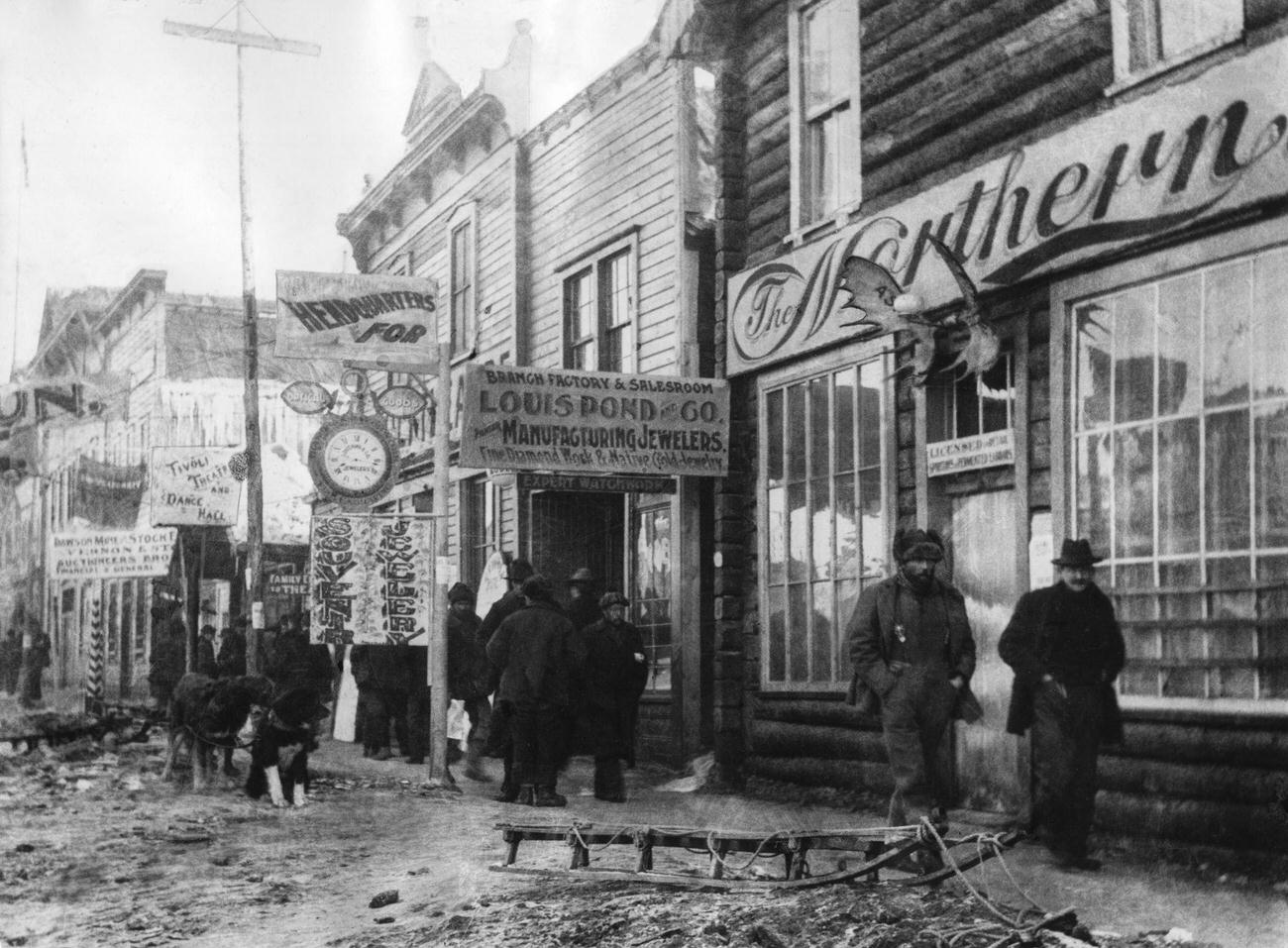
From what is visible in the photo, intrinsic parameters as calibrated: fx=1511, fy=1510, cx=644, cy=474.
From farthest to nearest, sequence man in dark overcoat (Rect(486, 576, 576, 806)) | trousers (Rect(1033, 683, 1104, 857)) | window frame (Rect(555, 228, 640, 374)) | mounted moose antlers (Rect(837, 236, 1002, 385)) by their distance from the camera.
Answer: window frame (Rect(555, 228, 640, 374)) → man in dark overcoat (Rect(486, 576, 576, 806)) → mounted moose antlers (Rect(837, 236, 1002, 385)) → trousers (Rect(1033, 683, 1104, 857))

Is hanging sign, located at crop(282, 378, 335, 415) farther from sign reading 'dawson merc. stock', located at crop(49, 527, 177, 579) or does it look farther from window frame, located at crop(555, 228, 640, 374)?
sign reading 'dawson merc. stock', located at crop(49, 527, 177, 579)

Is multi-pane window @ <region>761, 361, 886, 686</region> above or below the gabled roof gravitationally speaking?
below

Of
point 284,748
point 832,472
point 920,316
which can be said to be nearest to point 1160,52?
point 920,316

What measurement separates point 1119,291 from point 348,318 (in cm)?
702

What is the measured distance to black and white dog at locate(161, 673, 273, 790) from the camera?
12.0m

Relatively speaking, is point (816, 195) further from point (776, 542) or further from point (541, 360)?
point (541, 360)

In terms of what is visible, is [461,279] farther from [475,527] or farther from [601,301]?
[601,301]

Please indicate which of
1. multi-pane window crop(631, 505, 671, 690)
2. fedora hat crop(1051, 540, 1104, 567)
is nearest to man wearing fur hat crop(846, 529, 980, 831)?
fedora hat crop(1051, 540, 1104, 567)

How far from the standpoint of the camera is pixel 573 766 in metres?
14.9

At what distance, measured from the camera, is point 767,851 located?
6895mm

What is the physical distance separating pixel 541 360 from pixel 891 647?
1043 cm

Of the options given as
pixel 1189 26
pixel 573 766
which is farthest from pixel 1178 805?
pixel 573 766

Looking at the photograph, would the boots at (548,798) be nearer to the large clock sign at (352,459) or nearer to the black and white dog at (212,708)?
the black and white dog at (212,708)

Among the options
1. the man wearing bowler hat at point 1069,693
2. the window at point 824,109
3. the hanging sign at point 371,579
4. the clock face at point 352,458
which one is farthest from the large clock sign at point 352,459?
the man wearing bowler hat at point 1069,693
